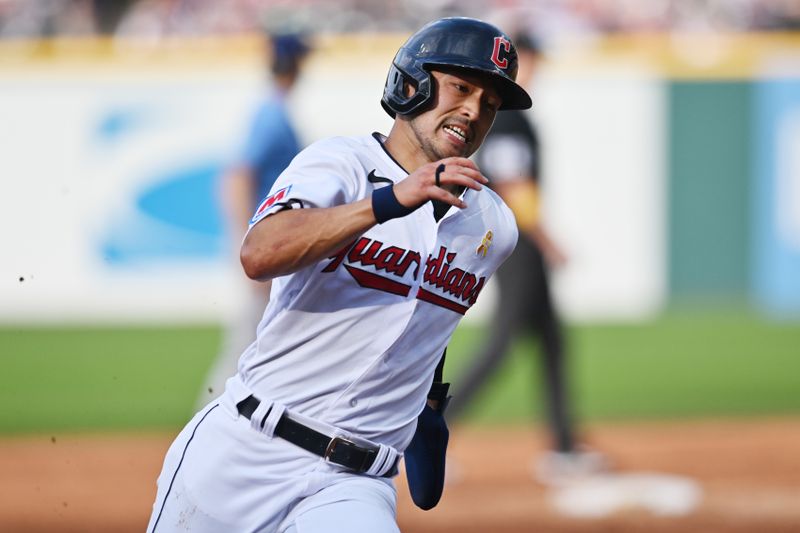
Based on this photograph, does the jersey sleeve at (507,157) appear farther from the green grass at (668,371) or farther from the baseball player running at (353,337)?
the baseball player running at (353,337)

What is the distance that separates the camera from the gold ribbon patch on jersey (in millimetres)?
2976

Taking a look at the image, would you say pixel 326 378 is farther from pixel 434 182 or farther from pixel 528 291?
pixel 528 291

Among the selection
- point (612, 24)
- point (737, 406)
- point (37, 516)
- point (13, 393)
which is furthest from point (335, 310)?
point (612, 24)

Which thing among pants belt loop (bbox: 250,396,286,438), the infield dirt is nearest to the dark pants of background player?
the infield dirt

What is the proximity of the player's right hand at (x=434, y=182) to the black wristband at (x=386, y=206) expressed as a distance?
10 millimetres

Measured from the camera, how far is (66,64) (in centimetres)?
1236

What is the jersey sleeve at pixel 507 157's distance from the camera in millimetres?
6566

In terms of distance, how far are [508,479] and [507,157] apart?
1815mm

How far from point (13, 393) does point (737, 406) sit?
5.79 meters

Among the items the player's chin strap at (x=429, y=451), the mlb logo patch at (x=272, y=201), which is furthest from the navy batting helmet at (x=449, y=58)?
the player's chin strap at (x=429, y=451)

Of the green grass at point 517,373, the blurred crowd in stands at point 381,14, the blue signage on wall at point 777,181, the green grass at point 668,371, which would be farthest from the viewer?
the blurred crowd in stands at point 381,14

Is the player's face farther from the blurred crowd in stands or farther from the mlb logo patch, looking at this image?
the blurred crowd in stands

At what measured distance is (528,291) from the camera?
6.82m

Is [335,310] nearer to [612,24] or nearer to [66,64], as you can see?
[66,64]
